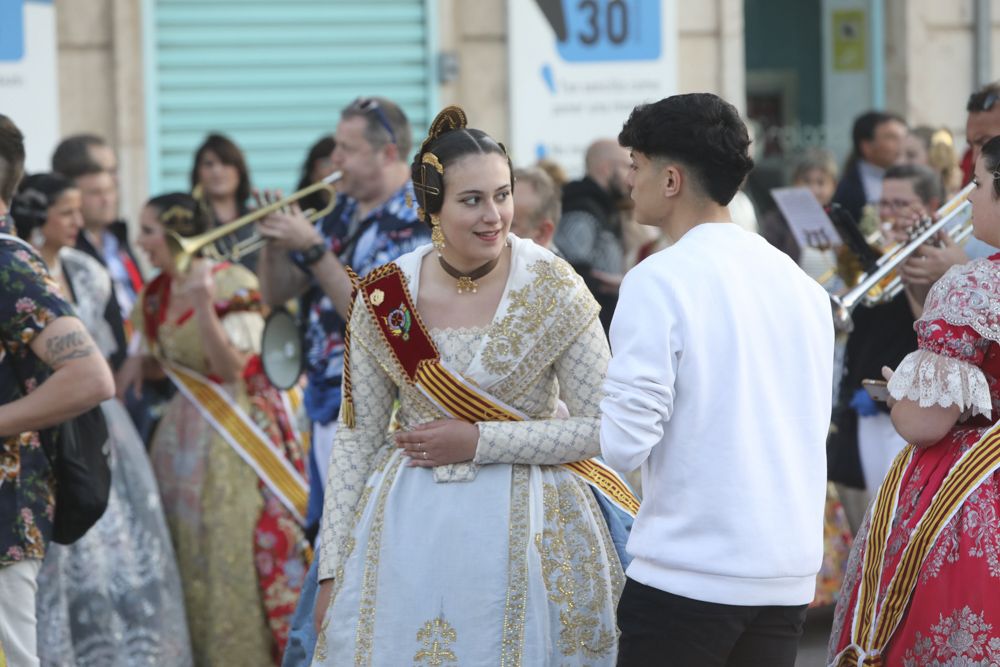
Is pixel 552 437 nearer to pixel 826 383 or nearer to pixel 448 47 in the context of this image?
pixel 826 383

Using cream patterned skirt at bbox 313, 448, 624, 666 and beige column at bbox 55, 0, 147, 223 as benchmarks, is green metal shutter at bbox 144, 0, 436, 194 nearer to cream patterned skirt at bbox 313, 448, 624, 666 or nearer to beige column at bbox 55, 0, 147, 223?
beige column at bbox 55, 0, 147, 223

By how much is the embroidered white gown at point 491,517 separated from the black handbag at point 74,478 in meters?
0.78

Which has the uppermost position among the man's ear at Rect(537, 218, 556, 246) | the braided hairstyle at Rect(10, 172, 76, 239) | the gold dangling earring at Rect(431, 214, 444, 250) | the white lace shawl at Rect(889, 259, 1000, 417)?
the braided hairstyle at Rect(10, 172, 76, 239)

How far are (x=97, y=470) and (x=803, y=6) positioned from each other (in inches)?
463

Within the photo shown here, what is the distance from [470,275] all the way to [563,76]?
21.2 ft

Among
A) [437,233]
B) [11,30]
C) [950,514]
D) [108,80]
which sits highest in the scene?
[11,30]

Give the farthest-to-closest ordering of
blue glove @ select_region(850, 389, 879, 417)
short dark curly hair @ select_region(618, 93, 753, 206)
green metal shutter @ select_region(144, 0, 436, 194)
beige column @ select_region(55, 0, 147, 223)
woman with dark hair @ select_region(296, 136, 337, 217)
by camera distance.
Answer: green metal shutter @ select_region(144, 0, 436, 194) → beige column @ select_region(55, 0, 147, 223) → woman with dark hair @ select_region(296, 136, 337, 217) → blue glove @ select_region(850, 389, 879, 417) → short dark curly hair @ select_region(618, 93, 753, 206)

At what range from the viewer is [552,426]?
3.70 m

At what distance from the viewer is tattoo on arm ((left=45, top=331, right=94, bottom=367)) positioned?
3.96 meters

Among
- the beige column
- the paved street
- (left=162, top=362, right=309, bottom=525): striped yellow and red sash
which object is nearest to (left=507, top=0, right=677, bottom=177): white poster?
the beige column

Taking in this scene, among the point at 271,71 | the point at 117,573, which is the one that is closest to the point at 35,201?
the point at 117,573

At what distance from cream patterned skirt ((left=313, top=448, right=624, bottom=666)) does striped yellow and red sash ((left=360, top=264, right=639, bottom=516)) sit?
121 mm

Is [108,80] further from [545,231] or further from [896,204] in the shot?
[896,204]

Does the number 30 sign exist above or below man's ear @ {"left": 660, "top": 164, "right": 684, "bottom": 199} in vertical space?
above
